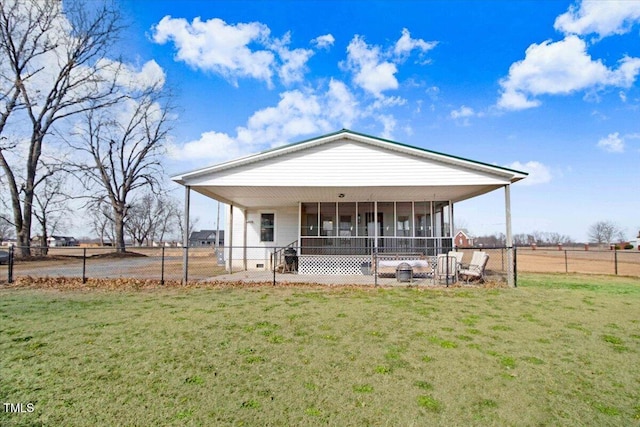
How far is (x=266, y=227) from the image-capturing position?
709 inches

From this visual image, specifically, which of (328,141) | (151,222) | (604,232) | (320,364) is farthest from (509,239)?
(604,232)

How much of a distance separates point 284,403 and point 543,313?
20.9 feet

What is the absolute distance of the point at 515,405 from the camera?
3262 millimetres

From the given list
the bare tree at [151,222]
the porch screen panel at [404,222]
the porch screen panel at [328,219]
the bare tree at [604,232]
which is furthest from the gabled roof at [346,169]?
the bare tree at [604,232]

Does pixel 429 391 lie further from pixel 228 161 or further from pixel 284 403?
pixel 228 161

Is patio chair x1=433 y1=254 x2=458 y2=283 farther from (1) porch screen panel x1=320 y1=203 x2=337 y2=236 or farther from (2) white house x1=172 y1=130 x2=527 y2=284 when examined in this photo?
(1) porch screen panel x1=320 y1=203 x2=337 y2=236

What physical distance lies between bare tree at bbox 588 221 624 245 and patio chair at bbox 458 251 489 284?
79.4m

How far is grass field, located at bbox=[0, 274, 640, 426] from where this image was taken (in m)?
3.10

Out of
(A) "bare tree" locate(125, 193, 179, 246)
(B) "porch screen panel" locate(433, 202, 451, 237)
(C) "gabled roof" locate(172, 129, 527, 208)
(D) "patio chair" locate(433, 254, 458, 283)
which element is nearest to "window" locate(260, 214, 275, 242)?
(C) "gabled roof" locate(172, 129, 527, 208)

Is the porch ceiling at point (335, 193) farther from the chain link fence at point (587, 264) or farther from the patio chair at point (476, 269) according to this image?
the chain link fence at point (587, 264)

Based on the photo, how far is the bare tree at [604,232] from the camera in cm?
7169

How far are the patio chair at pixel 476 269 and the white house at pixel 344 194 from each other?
0.97m

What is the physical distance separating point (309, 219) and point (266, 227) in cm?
339

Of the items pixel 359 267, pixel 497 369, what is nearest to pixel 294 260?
pixel 359 267
